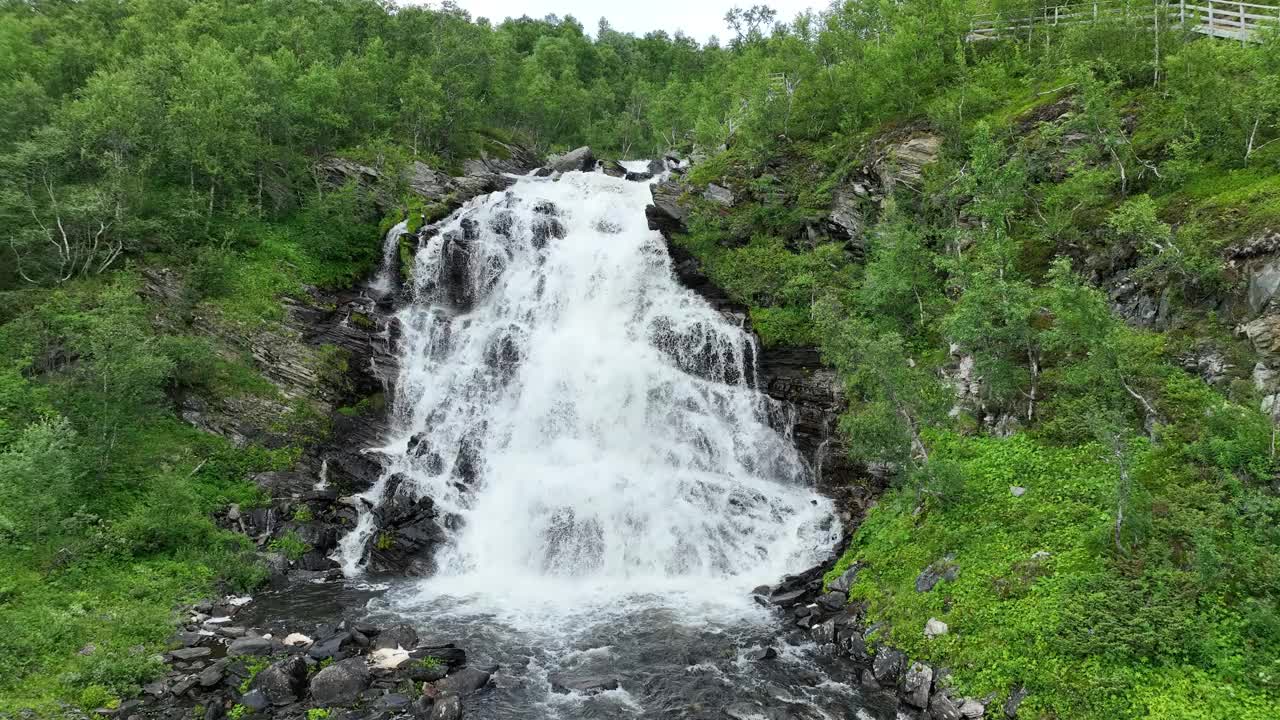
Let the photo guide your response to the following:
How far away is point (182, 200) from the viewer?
2977cm

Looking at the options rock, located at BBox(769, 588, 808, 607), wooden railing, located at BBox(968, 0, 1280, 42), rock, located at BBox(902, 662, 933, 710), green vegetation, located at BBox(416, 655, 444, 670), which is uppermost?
wooden railing, located at BBox(968, 0, 1280, 42)

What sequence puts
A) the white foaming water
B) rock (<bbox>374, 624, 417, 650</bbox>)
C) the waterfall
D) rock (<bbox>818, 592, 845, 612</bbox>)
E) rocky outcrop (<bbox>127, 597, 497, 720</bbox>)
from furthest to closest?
the waterfall < the white foaming water < rock (<bbox>818, 592, 845, 612</bbox>) < rock (<bbox>374, 624, 417, 650</bbox>) < rocky outcrop (<bbox>127, 597, 497, 720</bbox>)

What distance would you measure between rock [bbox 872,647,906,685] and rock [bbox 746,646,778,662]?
7.75ft

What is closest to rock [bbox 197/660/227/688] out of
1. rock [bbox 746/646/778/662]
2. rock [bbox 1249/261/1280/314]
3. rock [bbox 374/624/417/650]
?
rock [bbox 374/624/417/650]

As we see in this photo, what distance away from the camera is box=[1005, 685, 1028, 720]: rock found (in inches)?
462

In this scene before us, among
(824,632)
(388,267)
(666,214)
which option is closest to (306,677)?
(824,632)

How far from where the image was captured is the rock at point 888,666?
14.2 metres

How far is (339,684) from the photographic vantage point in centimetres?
1379

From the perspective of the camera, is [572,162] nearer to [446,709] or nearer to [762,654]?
[762,654]

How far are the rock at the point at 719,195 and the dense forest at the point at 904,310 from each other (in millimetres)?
310

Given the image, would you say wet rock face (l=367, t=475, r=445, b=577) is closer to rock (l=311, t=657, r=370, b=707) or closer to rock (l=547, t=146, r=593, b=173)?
rock (l=311, t=657, r=370, b=707)

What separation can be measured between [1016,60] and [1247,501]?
85.5 feet

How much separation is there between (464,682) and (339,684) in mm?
2603

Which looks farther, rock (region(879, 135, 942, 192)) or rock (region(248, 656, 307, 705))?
rock (region(879, 135, 942, 192))
